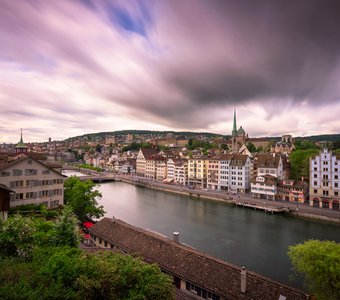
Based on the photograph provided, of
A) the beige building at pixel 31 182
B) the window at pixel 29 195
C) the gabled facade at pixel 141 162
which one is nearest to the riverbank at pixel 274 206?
the beige building at pixel 31 182

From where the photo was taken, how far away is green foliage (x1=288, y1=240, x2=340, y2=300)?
43.2 feet

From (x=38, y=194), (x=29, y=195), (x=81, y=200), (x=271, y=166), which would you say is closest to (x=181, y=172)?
(x=271, y=166)

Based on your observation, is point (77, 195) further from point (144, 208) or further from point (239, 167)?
point (239, 167)

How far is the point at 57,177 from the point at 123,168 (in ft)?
267

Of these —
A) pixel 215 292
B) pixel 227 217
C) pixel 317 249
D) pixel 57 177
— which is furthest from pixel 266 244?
pixel 57 177

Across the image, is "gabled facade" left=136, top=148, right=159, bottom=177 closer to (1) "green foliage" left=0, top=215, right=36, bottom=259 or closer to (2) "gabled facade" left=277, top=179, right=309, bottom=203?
(2) "gabled facade" left=277, top=179, right=309, bottom=203

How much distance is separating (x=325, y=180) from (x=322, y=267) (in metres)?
36.5

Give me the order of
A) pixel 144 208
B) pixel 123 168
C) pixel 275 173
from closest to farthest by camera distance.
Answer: pixel 144 208
pixel 275 173
pixel 123 168

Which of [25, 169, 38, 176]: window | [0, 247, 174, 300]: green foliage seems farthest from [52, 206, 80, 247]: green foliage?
[25, 169, 38, 176]: window

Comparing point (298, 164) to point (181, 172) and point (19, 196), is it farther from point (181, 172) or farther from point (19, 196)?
point (19, 196)

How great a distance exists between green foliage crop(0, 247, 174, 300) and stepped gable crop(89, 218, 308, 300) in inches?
261

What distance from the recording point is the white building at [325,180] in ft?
144

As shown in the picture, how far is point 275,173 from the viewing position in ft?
184

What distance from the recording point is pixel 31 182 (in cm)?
2575
